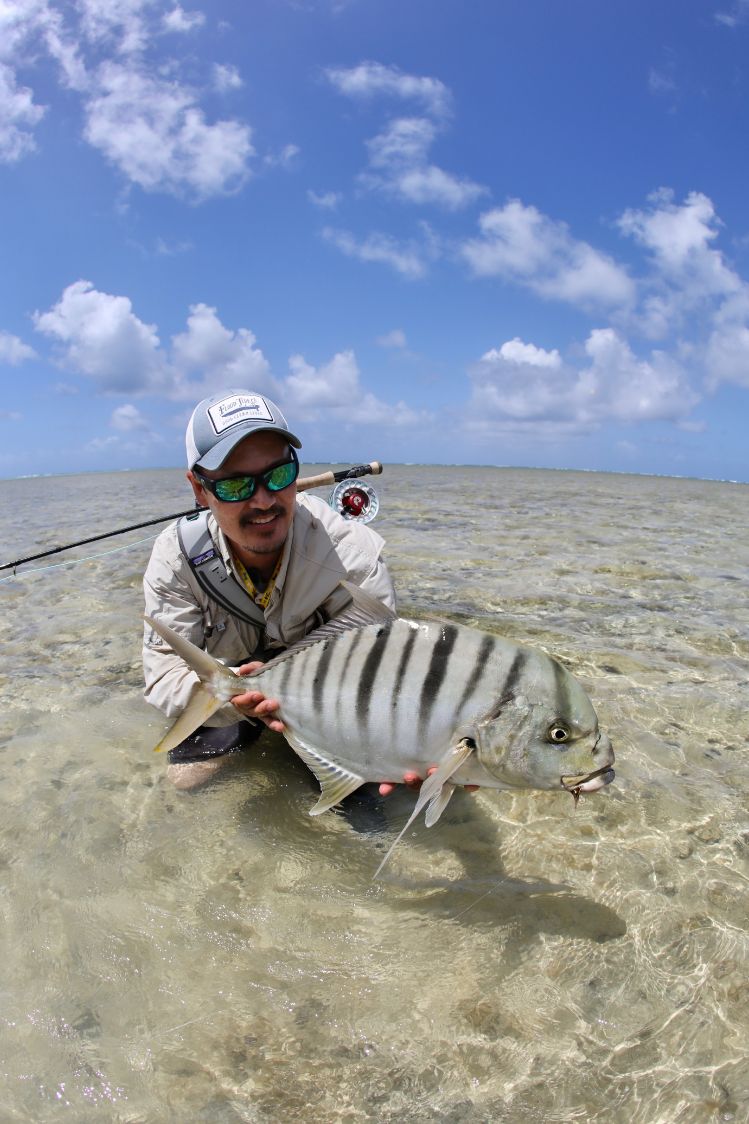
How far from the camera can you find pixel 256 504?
3012mm

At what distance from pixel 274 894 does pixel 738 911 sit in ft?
5.60

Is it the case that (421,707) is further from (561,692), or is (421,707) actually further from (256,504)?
(256,504)

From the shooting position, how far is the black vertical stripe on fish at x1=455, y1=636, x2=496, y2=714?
2170 mm

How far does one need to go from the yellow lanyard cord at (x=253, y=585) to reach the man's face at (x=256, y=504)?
8.2 inches

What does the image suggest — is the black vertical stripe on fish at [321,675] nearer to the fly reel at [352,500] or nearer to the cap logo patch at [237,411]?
the cap logo patch at [237,411]

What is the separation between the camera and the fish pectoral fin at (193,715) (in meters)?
2.58

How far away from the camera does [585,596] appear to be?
262 inches

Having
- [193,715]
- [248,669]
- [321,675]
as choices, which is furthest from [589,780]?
[193,715]

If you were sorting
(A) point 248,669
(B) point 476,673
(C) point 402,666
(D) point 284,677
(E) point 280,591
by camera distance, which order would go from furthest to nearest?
(E) point 280,591 < (A) point 248,669 < (D) point 284,677 < (C) point 402,666 < (B) point 476,673

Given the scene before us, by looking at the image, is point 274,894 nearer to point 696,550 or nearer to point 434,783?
point 434,783

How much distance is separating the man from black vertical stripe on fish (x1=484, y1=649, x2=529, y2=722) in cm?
113

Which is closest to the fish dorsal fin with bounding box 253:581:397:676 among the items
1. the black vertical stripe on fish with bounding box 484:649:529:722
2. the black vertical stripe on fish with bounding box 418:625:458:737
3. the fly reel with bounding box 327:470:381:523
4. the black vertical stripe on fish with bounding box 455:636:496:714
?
the black vertical stripe on fish with bounding box 418:625:458:737

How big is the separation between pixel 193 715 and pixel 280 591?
0.96m

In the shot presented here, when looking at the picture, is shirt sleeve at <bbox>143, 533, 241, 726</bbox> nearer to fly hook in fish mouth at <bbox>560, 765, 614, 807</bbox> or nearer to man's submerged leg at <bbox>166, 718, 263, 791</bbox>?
man's submerged leg at <bbox>166, 718, 263, 791</bbox>
